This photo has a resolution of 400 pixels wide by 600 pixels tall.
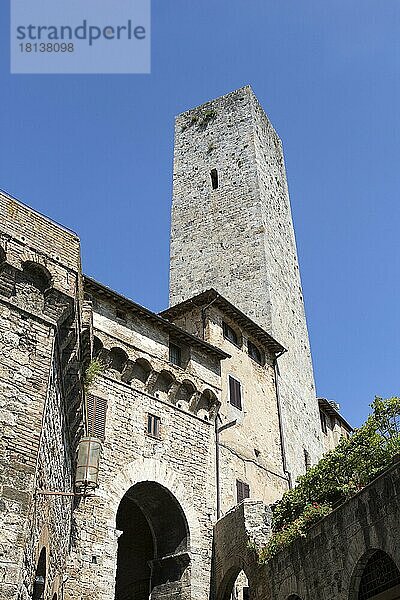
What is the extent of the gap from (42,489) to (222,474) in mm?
10794

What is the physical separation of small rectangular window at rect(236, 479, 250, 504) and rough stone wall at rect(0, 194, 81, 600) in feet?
29.4

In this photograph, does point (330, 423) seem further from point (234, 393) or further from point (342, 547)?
point (342, 547)

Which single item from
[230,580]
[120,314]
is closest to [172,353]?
[120,314]

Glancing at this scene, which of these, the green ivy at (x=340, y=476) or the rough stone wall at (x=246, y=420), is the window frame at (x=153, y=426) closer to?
the rough stone wall at (x=246, y=420)

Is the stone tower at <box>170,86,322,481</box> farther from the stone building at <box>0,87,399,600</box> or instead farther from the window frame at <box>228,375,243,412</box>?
the window frame at <box>228,375,243,412</box>

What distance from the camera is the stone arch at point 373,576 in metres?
12.1

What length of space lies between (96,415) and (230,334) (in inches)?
329

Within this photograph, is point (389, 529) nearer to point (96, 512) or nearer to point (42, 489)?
Answer: point (42, 489)

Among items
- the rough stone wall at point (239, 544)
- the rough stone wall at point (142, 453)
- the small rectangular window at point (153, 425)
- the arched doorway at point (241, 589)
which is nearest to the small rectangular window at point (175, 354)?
the rough stone wall at point (142, 453)

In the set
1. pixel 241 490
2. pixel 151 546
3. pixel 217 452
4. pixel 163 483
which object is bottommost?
pixel 151 546

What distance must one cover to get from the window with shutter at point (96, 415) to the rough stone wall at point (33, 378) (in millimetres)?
4404

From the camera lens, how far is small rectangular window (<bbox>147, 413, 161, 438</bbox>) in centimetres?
1878

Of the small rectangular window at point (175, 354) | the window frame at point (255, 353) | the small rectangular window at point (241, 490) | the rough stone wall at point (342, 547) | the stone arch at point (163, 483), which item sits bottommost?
the rough stone wall at point (342, 547)

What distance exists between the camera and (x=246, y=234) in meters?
30.7
